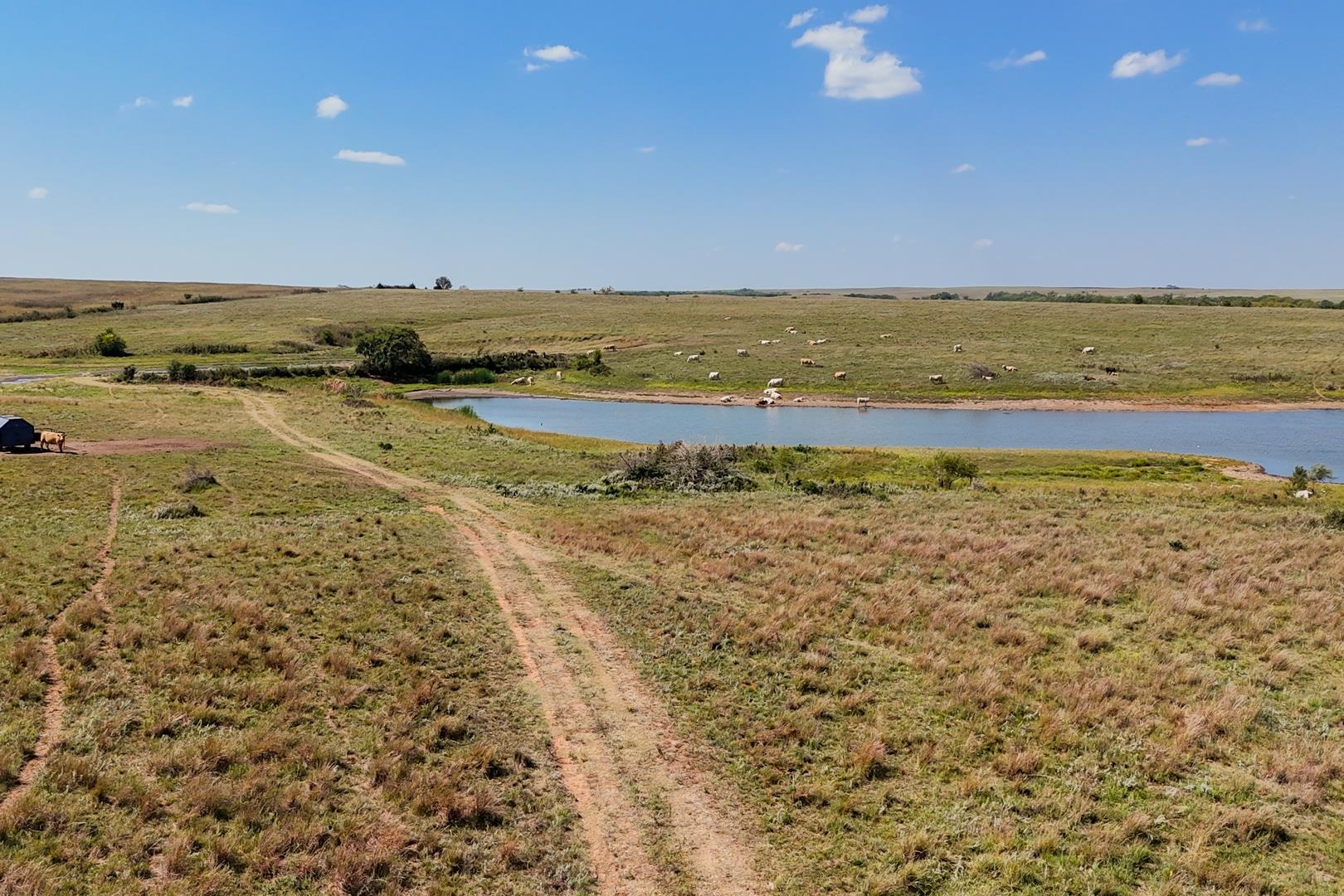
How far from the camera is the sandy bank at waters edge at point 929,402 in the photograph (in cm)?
6538

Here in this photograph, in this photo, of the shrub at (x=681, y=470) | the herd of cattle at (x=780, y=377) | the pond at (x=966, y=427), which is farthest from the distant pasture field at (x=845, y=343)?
the shrub at (x=681, y=470)

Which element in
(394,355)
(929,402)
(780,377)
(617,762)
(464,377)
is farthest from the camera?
(464,377)

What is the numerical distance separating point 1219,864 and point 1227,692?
5219mm

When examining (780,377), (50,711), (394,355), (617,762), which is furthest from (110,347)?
(617,762)

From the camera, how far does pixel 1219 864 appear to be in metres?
9.29

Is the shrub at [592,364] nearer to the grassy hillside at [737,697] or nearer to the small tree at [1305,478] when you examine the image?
the grassy hillside at [737,697]

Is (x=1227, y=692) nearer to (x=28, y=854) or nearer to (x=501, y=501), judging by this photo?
(x=28, y=854)

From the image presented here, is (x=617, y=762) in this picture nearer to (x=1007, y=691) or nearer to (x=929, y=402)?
(x=1007, y=691)

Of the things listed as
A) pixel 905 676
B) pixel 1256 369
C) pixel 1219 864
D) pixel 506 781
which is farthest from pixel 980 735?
pixel 1256 369

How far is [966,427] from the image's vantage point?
6012 cm

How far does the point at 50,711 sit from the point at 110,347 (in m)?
105

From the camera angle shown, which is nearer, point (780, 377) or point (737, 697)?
point (737, 697)

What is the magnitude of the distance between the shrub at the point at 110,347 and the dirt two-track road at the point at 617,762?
101 meters

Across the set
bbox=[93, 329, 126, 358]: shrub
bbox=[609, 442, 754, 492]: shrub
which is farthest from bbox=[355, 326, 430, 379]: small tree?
bbox=[609, 442, 754, 492]: shrub
